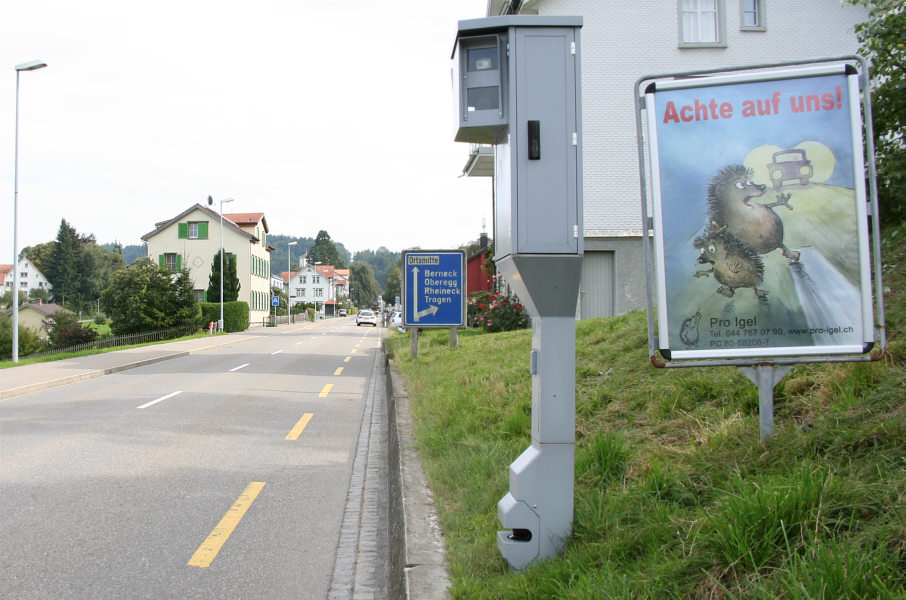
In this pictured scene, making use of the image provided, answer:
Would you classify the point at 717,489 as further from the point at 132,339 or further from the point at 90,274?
the point at 90,274

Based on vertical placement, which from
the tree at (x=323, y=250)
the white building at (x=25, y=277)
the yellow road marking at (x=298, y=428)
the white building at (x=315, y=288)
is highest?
the tree at (x=323, y=250)

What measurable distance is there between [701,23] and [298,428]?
15.8m

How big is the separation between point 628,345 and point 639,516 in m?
4.27

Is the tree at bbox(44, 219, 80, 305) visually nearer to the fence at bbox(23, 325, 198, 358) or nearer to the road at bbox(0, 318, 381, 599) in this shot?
the fence at bbox(23, 325, 198, 358)

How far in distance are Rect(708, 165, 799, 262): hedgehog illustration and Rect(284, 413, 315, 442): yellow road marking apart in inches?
265

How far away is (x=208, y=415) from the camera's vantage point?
1079cm

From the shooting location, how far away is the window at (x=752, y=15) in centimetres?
1902

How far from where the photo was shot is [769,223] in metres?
3.65

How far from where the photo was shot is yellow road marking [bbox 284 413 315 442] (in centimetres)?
924

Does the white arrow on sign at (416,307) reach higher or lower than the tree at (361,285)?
lower

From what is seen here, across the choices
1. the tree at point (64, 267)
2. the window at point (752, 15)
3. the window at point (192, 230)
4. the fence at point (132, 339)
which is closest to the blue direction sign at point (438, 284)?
the window at point (752, 15)

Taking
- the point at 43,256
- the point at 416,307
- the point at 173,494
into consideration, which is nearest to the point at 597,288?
the point at 416,307

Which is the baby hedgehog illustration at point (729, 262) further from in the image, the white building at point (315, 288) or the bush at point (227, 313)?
the white building at point (315, 288)

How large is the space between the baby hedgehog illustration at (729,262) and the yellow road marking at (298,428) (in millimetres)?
6607
